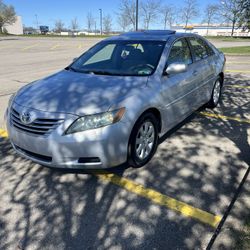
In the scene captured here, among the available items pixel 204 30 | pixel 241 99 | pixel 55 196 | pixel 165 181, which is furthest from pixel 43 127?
pixel 204 30

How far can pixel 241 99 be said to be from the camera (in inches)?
280

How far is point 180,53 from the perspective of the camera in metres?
4.72

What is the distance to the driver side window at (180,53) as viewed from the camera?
4.41 meters

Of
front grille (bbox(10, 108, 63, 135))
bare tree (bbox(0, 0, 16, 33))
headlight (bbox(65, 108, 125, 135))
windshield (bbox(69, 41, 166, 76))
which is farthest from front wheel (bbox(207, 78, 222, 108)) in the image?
bare tree (bbox(0, 0, 16, 33))

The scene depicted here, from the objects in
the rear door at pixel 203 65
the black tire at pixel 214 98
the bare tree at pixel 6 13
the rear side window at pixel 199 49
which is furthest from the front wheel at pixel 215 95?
the bare tree at pixel 6 13

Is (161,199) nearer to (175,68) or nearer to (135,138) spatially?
(135,138)

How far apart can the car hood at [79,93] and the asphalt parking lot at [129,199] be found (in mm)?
889

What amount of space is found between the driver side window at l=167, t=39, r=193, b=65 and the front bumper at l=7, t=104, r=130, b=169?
64.1 inches

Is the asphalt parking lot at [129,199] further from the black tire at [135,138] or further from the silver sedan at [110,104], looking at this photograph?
the silver sedan at [110,104]

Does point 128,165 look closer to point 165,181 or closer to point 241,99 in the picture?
point 165,181

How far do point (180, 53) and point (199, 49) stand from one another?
3.07 feet

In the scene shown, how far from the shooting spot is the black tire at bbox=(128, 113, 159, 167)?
3.46 meters

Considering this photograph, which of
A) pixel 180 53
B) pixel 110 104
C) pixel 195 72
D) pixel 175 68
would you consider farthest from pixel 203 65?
pixel 110 104

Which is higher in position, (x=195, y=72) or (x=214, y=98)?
(x=195, y=72)
